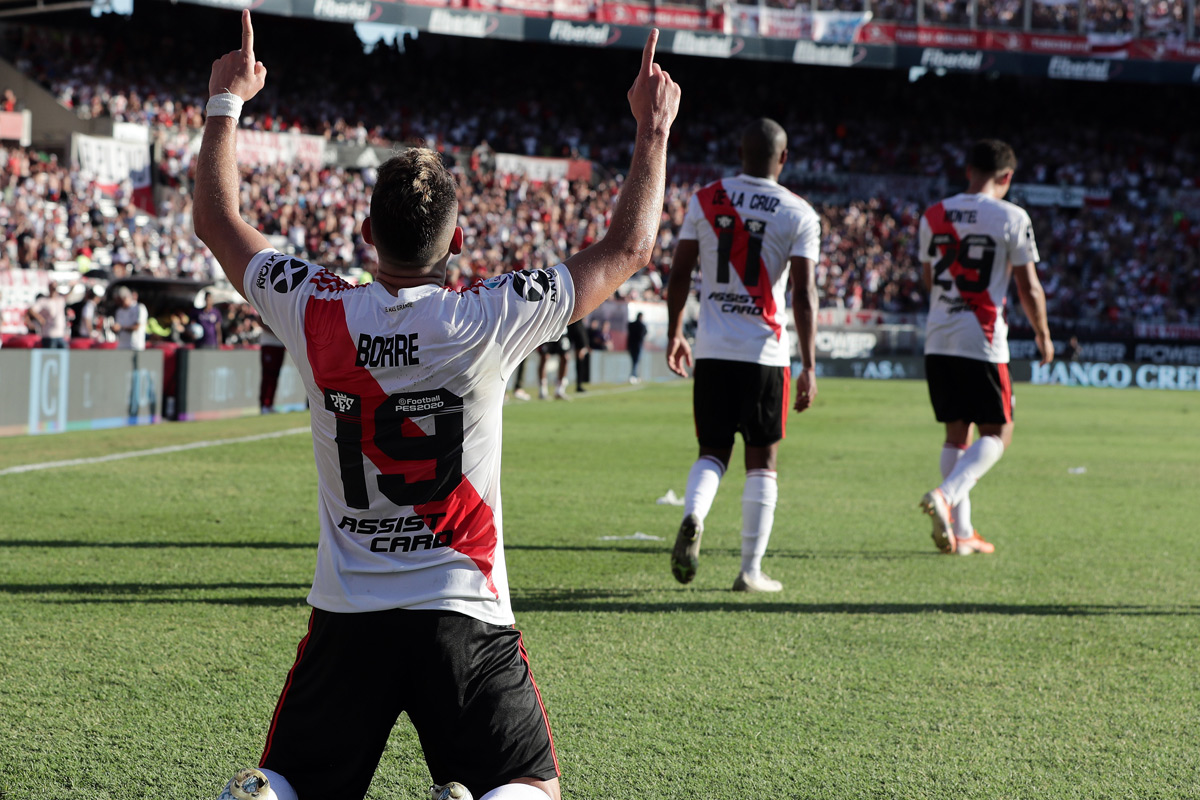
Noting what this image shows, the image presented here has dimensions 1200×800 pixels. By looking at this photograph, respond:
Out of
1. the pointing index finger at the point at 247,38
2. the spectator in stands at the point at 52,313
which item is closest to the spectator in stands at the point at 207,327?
the spectator in stands at the point at 52,313

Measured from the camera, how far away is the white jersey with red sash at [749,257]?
5.90 meters

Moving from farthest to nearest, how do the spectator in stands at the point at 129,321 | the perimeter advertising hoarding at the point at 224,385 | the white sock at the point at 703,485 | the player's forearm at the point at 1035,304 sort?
the spectator in stands at the point at 129,321
the perimeter advertising hoarding at the point at 224,385
the player's forearm at the point at 1035,304
the white sock at the point at 703,485

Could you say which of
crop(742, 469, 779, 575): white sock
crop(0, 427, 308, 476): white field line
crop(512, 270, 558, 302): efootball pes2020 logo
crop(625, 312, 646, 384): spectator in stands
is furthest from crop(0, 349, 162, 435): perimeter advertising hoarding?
crop(625, 312, 646, 384): spectator in stands

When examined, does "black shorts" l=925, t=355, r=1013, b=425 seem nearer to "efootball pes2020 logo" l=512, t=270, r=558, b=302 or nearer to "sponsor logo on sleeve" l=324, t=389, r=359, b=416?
"efootball pes2020 logo" l=512, t=270, r=558, b=302

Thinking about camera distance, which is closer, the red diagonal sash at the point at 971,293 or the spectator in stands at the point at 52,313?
the red diagonal sash at the point at 971,293

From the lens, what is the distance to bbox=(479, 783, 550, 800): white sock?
2.20m

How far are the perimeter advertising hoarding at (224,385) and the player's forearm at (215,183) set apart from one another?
15166 millimetres

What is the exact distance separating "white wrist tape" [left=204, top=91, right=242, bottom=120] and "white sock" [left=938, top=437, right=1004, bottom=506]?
210 inches

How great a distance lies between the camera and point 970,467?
7.14m

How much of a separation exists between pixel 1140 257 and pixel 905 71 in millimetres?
13120

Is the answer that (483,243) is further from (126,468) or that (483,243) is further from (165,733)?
(165,733)

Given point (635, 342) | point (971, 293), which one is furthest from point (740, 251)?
point (635, 342)

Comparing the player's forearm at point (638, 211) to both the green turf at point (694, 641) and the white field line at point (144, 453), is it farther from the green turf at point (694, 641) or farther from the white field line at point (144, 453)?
the white field line at point (144, 453)

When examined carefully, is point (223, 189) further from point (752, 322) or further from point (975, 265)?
point (975, 265)
